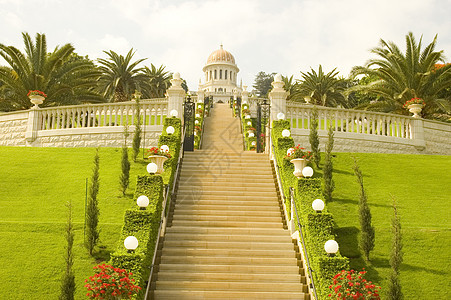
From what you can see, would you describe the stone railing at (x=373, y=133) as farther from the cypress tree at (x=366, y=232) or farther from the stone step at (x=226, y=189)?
the cypress tree at (x=366, y=232)

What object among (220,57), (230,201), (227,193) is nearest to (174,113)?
(227,193)

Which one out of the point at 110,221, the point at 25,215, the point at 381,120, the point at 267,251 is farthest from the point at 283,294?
the point at 381,120

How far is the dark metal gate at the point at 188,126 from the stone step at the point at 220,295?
11005mm

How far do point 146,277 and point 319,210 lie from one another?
16.6 ft

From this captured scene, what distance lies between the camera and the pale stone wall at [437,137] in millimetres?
23938

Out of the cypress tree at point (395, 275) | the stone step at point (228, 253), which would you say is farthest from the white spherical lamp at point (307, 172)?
the cypress tree at point (395, 275)

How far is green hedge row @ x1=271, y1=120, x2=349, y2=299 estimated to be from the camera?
10.4m

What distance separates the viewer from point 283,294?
36.7 ft

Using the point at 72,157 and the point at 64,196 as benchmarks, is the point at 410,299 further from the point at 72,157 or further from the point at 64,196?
the point at 72,157

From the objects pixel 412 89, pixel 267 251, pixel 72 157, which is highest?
pixel 412 89

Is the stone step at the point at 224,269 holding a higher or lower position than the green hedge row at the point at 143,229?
lower

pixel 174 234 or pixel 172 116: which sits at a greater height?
pixel 172 116

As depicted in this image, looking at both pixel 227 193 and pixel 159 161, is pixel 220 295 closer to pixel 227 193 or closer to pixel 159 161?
pixel 227 193

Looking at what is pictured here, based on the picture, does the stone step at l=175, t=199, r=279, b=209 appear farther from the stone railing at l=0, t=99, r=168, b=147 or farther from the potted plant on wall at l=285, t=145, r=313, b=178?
the stone railing at l=0, t=99, r=168, b=147
